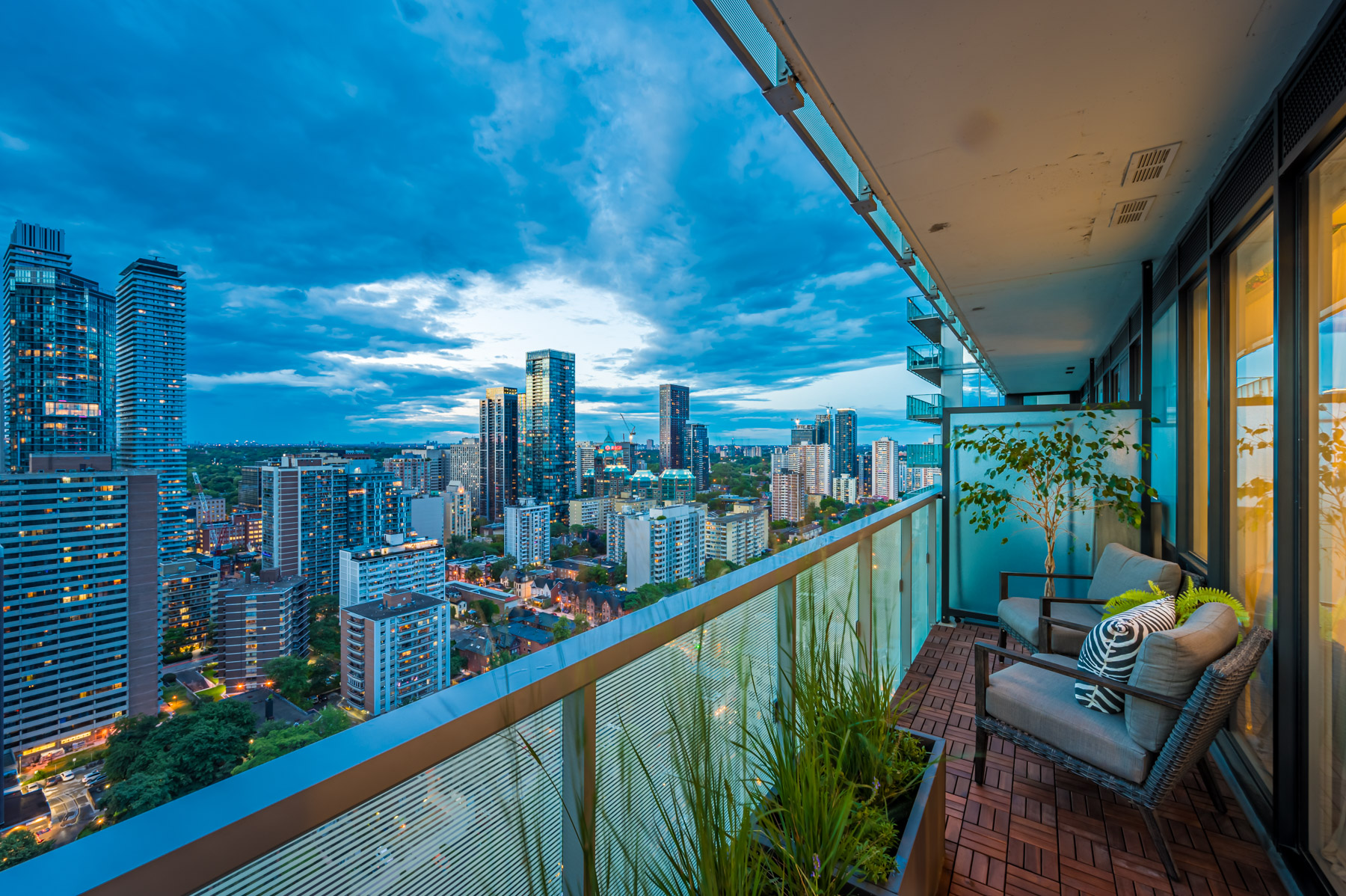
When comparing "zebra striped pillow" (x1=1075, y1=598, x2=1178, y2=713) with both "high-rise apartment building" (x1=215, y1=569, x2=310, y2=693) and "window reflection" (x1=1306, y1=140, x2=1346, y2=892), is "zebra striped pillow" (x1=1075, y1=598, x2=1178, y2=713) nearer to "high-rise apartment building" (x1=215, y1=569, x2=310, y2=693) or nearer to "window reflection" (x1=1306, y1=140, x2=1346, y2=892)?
"window reflection" (x1=1306, y1=140, x2=1346, y2=892)

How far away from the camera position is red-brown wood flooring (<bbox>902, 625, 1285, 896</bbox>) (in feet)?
6.53

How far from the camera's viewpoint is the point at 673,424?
7141 millimetres

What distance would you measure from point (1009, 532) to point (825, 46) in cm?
437

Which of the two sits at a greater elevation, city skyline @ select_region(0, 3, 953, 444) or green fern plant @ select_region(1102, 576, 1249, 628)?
city skyline @ select_region(0, 3, 953, 444)

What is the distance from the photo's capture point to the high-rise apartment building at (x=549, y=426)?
4.85 metres

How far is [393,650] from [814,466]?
5.04 metres

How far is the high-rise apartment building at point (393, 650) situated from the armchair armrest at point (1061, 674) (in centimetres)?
226

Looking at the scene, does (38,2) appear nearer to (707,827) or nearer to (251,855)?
(251,855)

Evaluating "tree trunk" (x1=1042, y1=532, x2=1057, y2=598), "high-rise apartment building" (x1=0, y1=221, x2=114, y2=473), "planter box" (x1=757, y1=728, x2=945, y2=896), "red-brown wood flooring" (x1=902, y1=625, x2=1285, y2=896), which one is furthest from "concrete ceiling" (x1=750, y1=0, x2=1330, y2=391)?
"red-brown wood flooring" (x1=902, y1=625, x2=1285, y2=896)

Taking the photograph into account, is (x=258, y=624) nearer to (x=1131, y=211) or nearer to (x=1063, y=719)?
(x=1063, y=719)

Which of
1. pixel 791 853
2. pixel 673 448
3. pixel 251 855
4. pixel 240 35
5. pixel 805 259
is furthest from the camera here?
pixel 805 259

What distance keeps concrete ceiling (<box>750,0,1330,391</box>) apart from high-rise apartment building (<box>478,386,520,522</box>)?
10.2 feet

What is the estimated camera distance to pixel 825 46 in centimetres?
182

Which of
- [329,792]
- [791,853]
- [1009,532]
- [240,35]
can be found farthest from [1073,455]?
[240,35]
